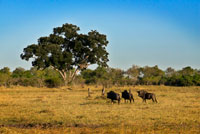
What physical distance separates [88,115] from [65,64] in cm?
3719

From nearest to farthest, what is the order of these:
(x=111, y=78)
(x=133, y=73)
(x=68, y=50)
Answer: (x=68, y=50)
(x=111, y=78)
(x=133, y=73)

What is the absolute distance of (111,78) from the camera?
78625mm

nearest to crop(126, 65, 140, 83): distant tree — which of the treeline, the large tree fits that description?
the treeline

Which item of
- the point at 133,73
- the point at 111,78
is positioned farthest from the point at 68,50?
the point at 133,73

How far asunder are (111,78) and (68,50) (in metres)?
25.4

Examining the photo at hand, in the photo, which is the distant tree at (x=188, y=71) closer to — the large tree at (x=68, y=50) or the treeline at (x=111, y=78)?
the treeline at (x=111, y=78)

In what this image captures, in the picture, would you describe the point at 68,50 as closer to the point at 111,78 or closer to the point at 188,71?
the point at 111,78

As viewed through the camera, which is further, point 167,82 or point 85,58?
point 167,82

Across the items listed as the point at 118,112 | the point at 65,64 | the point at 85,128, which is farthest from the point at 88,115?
the point at 65,64

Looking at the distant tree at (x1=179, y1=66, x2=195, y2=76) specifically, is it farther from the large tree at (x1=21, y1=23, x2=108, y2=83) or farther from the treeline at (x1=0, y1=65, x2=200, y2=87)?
the large tree at (x1=21, y1=23, x2=108, y2=83)

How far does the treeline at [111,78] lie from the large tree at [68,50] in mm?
5154

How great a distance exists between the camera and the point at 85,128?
1240cm

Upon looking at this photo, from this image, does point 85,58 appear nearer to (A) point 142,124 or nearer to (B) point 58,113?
(B) point 58,113

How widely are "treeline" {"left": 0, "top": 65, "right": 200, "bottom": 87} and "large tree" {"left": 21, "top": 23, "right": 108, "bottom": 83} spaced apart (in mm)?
5154
